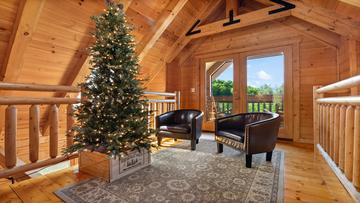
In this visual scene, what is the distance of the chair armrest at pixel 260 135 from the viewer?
7.28 feet

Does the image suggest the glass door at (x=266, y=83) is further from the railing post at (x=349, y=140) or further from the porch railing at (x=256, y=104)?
the railing post at (x=349, y=140)

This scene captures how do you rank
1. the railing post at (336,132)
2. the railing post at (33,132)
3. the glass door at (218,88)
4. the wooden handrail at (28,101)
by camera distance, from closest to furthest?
the railing post at (336,132)
the wooden handrail at (28,101)
the railing post at (33,132)
the glass door at (218,88)

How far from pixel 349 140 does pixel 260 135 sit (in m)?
1.03

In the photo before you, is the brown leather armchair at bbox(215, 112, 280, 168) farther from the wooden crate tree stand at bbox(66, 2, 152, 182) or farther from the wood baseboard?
the wooden crate tree stand at bbox(66, 2, 152, 182)

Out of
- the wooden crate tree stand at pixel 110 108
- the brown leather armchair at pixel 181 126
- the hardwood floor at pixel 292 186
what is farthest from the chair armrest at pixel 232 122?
the wooden crate tree stand at pixel 110 108

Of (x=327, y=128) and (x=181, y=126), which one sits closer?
(x=327, y=128)

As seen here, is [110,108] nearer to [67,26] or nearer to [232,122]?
[67,26]

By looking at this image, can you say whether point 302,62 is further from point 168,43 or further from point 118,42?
point 118,42

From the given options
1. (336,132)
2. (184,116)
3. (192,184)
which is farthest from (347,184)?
(184,116)

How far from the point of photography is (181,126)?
318cm

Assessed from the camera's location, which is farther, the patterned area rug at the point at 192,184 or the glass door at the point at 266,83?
the glass door at the point at 266,83

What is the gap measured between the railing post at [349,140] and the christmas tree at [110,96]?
1.89 m

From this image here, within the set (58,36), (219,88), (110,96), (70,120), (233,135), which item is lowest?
(233,135)

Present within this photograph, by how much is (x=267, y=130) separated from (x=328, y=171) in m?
0.84
